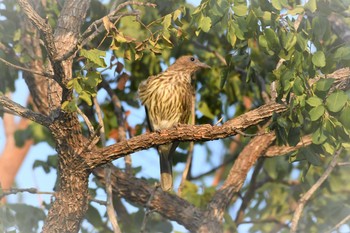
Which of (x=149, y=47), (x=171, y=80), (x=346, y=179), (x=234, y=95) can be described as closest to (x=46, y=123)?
(x=149, y=47)

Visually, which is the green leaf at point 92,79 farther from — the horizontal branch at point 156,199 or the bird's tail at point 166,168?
the bird's tail at point 166,168

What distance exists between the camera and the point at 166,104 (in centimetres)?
794

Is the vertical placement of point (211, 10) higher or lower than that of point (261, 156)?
higher

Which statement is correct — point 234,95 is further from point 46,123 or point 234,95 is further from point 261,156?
point 46,123

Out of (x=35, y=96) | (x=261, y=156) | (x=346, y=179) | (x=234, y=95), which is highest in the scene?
(x=35, y=96)

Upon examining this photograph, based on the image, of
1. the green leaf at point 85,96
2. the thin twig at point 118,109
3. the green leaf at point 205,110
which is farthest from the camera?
the green leaf at point 205,110

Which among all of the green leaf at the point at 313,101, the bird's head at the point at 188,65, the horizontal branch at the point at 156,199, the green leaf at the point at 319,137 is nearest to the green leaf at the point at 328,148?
the green leaf at the point at 319,137

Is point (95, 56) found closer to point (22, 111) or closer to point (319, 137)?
point (22, 111)

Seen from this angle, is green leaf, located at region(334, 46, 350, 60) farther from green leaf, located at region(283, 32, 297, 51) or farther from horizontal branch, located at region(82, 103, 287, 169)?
horizontal branch, located at region(82, 103, 287, 169)

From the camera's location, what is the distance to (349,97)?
5.15m

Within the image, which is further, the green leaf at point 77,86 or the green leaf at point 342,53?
the green leaf at point 342,53

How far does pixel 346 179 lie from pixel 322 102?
416cm

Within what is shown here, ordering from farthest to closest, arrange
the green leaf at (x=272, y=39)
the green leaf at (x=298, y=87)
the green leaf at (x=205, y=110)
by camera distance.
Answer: the green leaf at (x=205, y=110)
the green leaf at (x=272, y=39)
the green leaf at (x=298, y=87)

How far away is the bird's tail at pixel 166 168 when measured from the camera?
7840mm
